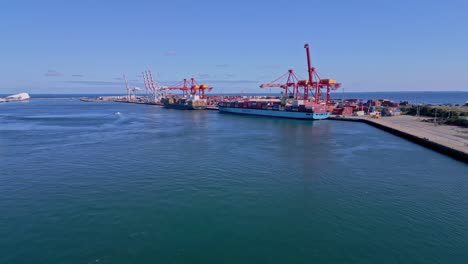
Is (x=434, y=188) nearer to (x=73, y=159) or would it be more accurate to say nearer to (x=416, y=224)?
(x=416, y=224)

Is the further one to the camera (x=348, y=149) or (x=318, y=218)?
(x=348, y=149)

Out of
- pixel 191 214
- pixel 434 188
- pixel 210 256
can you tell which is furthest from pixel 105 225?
pixel 434 188

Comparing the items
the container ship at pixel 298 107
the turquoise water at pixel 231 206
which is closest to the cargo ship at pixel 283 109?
the container ship at pixel 298 107

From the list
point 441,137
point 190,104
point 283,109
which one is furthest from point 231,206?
point 190,104

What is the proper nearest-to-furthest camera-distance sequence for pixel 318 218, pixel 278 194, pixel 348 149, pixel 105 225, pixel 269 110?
pixel 105 225 → pixel 318 218 → pixel 278 194 → pixel 348 149 → pixel 269 110

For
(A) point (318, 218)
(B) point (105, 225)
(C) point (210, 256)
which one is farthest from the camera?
(A) point (318, 218)

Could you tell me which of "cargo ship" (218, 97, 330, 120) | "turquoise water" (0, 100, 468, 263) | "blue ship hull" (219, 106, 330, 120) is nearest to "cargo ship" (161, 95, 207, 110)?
"cargo ship" (218, 97, 330, 120)

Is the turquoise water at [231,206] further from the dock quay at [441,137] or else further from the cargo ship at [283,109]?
the cargo ship at [283,109]

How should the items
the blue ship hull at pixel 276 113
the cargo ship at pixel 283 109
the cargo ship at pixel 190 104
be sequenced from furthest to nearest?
1. the cargo ship at pixel 190 104
2. the cargo ship at pixel 283 109
3. the blue ship hull at pixel 276 113

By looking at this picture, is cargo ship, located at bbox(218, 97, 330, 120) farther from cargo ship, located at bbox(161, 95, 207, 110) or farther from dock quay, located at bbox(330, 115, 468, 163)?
dock quay, located at bbox(330, 115, 468, 163)
